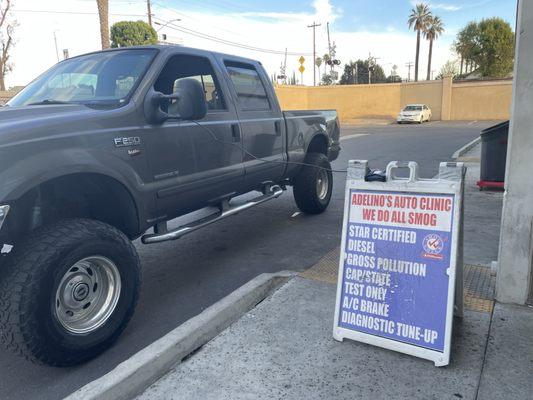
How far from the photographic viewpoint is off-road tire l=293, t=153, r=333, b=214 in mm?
6340

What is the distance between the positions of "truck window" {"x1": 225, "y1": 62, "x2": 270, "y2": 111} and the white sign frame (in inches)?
88.1

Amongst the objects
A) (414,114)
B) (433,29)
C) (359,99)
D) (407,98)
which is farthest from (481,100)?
(433,29)

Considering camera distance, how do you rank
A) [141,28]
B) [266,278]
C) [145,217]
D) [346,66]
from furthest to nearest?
[346,66]
[141,28]
[266,278]
[145,217]

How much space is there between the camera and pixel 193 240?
583 centimetres

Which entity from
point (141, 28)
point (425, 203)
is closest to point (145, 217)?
point (425, 203)

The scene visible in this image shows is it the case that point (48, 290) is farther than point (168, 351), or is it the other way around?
point (168, 351)

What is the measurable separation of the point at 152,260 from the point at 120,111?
2207 millimetres

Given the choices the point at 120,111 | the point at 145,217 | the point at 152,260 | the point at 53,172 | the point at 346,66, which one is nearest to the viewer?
the point at 53,172

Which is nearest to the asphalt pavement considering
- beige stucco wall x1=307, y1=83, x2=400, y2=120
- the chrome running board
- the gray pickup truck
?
the gray pickup truck

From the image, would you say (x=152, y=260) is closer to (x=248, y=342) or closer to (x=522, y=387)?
(x=248, y=342)

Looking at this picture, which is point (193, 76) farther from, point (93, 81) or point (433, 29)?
point (433, 29)

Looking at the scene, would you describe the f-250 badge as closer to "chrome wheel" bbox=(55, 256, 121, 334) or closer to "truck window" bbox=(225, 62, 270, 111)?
"chrome wheel" bbox=(55, 256, 121, 334)

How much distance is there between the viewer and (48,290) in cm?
272

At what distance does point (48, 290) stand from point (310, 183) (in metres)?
4.20
